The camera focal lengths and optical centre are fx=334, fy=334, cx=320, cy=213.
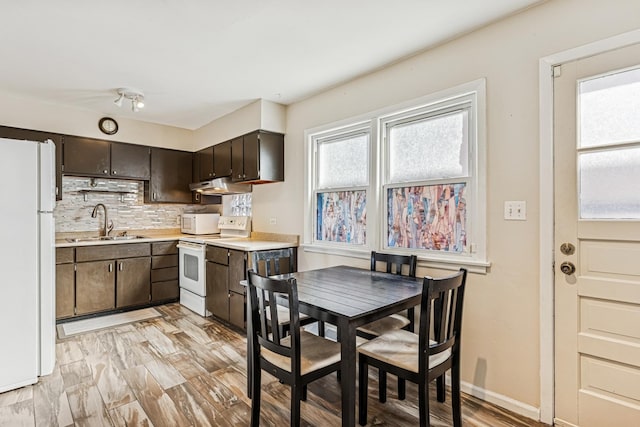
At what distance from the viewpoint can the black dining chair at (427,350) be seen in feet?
5.42

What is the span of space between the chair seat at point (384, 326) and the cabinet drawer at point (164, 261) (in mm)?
3092

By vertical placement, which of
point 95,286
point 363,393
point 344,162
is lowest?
point 363,393

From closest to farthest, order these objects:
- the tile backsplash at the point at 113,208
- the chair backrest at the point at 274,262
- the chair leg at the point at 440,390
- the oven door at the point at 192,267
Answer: the chair leg at the point at 440,390 < the chair backrest at the point at 274,262 < the oven door at the point at 192,267 < the tile backsplash at the point at 113,208

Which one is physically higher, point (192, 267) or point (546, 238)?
point (546, 238)

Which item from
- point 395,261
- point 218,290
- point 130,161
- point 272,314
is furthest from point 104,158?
point 395,261

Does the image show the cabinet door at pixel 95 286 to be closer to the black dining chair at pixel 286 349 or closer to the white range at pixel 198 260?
the white range at pixel 198 260

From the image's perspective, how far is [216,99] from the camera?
3713 millimetres

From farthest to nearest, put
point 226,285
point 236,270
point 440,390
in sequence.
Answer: point 226,285 → point 236,270 → point 440,390

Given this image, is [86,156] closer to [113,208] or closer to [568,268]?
[113,208]

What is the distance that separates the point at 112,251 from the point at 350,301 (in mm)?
3395

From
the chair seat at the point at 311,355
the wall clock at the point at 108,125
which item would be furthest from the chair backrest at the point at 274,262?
the wall clock at the point at 108,125

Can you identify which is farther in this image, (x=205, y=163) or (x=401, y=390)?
(x=205, y=163)

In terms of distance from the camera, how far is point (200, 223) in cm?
475

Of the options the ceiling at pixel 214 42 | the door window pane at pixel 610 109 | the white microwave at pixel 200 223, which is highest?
the ceiling at pixel 214 42
